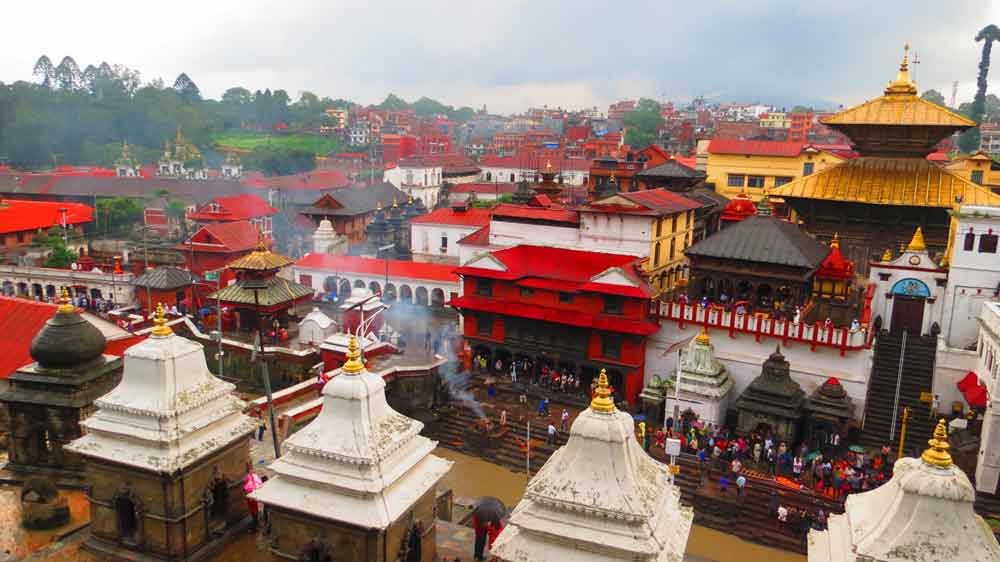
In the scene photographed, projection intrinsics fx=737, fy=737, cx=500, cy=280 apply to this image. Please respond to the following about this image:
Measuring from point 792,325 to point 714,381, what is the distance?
3.18 meters

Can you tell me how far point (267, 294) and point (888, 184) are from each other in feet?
82.9

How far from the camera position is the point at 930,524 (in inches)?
328

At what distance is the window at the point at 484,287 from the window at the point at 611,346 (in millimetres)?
4735

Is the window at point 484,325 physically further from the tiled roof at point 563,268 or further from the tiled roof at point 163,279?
the tiled roof at point 163,279

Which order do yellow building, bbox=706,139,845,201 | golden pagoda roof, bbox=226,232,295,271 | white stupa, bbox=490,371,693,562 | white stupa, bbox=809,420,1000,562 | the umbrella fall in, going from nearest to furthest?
white stupa, bbox=809,420,1000,562 < white stupa, bbox=490,371,693,562 < the umbrella < golden pagoda roof, bbox=226,232,295,271 < yellow building, bbox=706,139,845,201

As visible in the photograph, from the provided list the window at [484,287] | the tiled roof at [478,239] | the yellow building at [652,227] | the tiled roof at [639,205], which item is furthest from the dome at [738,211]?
the window at [484,287]

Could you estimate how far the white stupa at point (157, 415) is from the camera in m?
11.8

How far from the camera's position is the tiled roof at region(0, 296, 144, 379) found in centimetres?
2066

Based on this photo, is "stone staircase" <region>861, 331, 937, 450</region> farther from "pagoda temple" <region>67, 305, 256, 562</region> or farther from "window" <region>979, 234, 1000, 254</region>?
"pagoda temple" <region>67, 305, 256, 562</region>

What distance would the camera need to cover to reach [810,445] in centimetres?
2183

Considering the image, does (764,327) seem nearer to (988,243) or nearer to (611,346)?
(611,346)

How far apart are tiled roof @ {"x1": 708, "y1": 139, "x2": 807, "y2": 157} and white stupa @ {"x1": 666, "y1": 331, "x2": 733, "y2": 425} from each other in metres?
29.1

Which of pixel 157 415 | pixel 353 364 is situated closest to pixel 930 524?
pixel 353 364

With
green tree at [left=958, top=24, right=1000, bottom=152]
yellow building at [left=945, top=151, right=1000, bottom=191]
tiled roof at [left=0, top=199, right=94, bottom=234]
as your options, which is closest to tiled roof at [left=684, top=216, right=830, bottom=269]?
yellow building at [left=945, top=151, right=1000, bottom=191]
